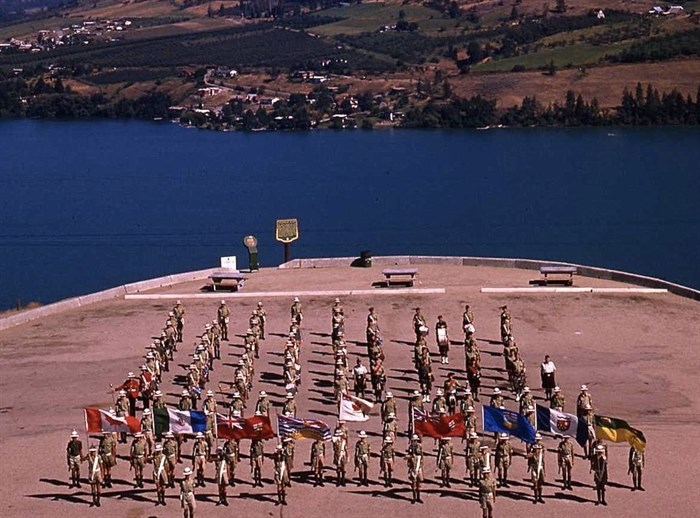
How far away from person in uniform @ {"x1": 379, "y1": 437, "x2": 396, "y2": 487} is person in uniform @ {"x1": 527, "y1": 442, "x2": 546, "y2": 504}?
215 centimetres

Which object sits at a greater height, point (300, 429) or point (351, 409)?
point (300, 429)

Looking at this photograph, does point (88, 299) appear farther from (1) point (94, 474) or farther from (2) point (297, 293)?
(1) point (94, 474)

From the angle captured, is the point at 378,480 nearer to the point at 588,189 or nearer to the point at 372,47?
the point at 588,189

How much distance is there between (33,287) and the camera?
63.5 m

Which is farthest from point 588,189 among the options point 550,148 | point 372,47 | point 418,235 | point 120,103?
point 372,47

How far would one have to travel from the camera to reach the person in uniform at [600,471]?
2495 centimetres

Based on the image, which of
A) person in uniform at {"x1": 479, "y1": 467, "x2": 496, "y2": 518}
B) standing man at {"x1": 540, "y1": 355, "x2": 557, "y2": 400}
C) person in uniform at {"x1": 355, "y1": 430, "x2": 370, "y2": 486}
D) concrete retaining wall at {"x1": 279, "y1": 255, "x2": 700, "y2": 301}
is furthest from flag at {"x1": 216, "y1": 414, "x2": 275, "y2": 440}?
concrete retaining wall at {"x1": 279, "y1": 255, "x2": 700, "y2": 301}

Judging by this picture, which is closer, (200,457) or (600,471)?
(600,471)

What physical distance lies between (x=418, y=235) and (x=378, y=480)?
166 feet

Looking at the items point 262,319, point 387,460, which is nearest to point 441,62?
point 262,319

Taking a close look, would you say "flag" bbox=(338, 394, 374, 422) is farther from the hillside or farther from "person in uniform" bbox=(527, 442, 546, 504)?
the hillside

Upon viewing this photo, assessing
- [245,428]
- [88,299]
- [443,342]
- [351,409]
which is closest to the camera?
[245,428]

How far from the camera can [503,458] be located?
25.7 m

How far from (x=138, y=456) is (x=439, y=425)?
478 cm
